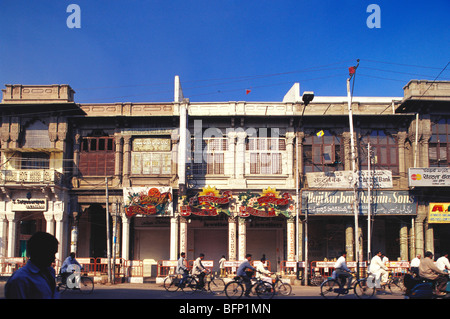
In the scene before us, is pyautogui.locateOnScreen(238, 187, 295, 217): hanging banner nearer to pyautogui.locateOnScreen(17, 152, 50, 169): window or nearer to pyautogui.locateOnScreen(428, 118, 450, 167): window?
pyautogui.locateOnScreen(428, 118, 450, 167): window

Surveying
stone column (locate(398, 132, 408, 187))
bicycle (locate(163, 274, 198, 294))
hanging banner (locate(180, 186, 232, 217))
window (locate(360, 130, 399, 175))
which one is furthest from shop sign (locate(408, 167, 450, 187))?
bicycle (locate(163, 274, 198, 294))

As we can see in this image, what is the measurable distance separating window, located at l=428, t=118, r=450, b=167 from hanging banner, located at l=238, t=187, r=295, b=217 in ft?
28.8

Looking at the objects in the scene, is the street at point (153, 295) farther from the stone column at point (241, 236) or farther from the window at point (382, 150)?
the window at point (382, 150)

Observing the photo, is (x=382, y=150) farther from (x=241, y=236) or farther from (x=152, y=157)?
(x=152, y=157)

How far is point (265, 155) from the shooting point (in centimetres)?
2664

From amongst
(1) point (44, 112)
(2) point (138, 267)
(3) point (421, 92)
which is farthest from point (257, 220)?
(1) point (44, 112)

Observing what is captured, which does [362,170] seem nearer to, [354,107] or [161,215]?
[354,107]

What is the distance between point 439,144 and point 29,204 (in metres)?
24.2

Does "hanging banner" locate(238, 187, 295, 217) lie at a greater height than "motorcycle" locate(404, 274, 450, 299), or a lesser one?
greater

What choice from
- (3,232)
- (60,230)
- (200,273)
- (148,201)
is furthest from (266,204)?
(3,232)

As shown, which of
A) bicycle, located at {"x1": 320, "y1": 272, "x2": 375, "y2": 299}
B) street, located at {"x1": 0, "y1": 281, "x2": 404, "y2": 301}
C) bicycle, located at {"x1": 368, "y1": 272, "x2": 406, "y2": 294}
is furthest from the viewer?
bicycle, located at {"x1": 368, "y1": 272, "x2": 406, "y2": 294}

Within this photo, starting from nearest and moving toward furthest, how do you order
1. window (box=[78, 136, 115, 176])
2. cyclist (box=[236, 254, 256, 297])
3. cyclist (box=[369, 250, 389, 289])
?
cyclist (box=[236, 254, 256, 297])
cyclist (box=[369, 250, 389, 289])
window (box=[78, 136, 115, 176])

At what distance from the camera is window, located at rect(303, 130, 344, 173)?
Result: 86.3 feet

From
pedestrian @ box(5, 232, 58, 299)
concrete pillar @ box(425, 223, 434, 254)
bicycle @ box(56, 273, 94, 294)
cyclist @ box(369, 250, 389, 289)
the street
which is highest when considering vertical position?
pedestrian @ box(5, 232, 58, 299)
